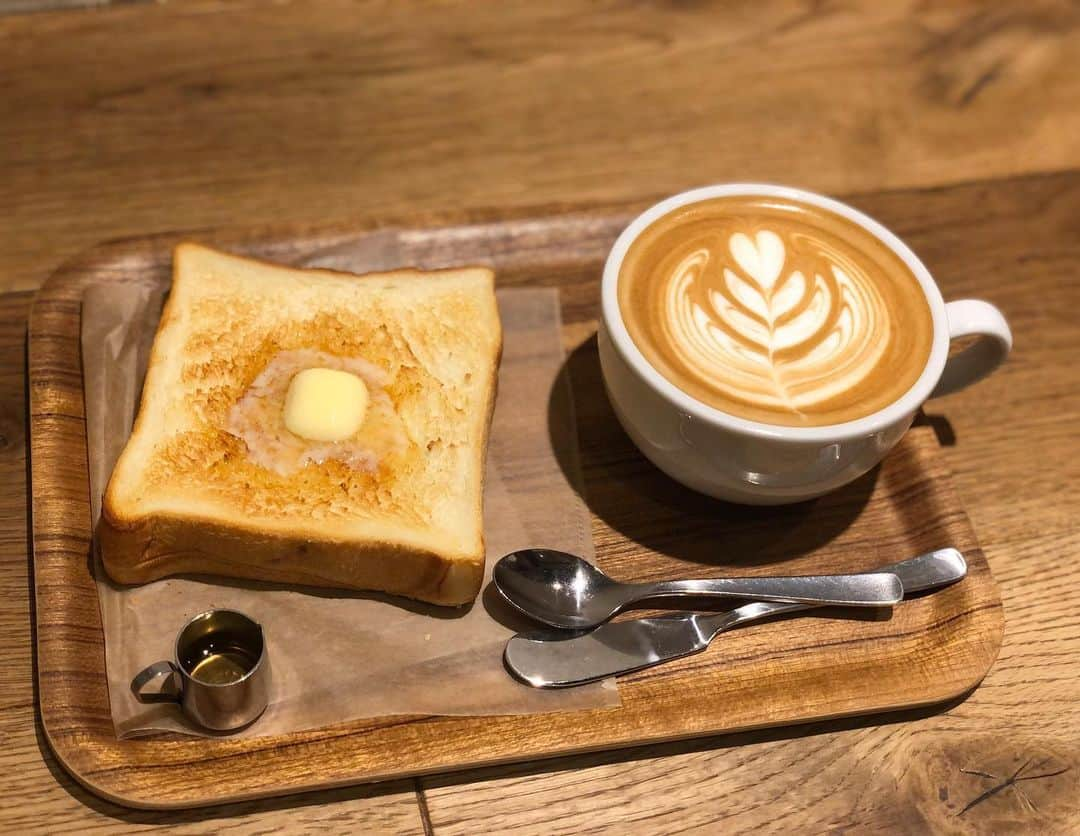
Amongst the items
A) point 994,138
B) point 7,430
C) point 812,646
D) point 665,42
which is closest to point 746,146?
point 665,42

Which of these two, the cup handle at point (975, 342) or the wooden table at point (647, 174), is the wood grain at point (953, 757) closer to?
the wooden table at point (647, 174)

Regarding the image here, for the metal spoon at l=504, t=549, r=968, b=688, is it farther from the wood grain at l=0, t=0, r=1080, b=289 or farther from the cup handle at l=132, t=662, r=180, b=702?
the wood grain at l=0, t=0, r=1080, b=289

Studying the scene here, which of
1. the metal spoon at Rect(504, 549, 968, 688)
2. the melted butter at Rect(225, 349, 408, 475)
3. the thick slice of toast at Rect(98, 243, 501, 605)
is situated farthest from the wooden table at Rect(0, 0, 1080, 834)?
the melted butter at Rect(225, 349, 408, 475)

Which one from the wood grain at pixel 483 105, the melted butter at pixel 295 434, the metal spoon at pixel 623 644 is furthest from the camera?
the wood grain at pixel 483 105

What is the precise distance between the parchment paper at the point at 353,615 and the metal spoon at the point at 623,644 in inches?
0.9

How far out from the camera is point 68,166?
2.04 m

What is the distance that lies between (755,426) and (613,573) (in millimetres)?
309

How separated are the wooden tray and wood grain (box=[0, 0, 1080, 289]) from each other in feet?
0.88

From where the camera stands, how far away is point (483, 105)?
2.27m

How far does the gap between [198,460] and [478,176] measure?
0.94 m

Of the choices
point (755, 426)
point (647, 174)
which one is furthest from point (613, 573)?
point (647, 174)

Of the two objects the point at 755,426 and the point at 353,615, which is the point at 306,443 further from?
Answer: the point at 755,426

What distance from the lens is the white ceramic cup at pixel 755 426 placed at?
134cm

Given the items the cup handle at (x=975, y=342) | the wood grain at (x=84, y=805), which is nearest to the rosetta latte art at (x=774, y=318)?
the cup handle at (x=975, y=342)
